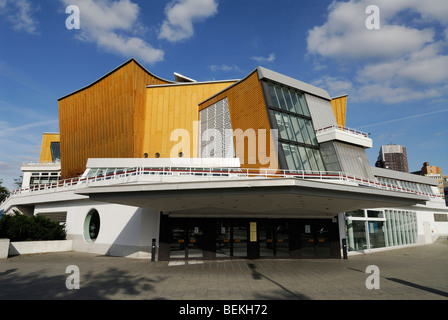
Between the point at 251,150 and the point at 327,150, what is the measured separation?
7.60 meters

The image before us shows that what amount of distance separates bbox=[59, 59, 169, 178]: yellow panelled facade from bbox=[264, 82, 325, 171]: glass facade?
58.6ft

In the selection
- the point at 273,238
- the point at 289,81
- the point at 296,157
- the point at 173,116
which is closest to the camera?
the point at 273,238

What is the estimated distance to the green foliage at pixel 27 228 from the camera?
68.3 ft

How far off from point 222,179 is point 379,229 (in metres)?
19.5

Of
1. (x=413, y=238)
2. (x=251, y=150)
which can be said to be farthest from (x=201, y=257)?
(x=413, y=238)

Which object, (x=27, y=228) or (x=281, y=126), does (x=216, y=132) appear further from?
(x=27, y=228)

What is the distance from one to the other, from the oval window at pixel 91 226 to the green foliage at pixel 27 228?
2505 mm

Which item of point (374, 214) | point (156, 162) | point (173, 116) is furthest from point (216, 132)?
point (374, 214)

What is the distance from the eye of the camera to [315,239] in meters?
20.4

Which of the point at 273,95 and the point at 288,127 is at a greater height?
the point at 273,95

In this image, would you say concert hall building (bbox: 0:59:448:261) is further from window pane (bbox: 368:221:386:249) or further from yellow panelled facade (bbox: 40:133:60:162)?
yellow panelled facade (bbox: 40:133:60:162)

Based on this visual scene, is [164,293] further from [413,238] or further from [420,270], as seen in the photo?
[413,238]

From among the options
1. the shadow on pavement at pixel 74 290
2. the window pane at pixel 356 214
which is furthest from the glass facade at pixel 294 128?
the shadow on pavement at pixel 74 290
